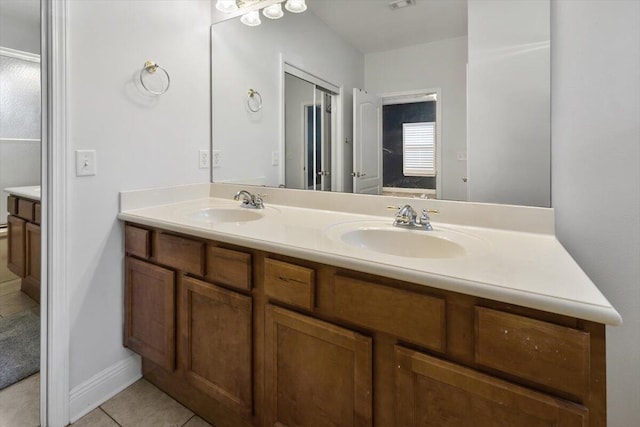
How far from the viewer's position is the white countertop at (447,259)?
25.5 inches

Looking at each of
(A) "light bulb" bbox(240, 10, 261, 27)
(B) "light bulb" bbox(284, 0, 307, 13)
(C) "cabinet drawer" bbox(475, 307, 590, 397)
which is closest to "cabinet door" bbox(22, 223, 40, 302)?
(A) "light bulb" bbox(240, 10, 261, 27)

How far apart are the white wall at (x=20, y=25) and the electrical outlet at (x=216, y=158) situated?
899 mm

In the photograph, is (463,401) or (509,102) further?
(509,102)

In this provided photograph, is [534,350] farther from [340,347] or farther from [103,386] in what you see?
[103,386]

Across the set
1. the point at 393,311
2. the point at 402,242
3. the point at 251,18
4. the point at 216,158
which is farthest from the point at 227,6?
the point at 393,311

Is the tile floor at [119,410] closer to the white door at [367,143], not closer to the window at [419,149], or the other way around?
the white door at [367,143]

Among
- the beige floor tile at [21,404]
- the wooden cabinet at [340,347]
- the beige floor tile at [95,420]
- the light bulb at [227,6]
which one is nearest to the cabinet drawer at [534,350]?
the wooden cabinet at [340,347]

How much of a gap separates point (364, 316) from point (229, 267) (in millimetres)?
546

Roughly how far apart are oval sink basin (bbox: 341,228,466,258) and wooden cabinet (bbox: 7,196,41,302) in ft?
4.49

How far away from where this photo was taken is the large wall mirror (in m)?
1.21

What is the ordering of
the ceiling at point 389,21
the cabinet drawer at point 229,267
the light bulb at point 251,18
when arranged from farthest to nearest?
the light bulb at point 251,18 → the ceiling at point 389,21 → the cabinet drawer at point 229,267

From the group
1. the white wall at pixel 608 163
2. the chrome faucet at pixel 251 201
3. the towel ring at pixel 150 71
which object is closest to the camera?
the white wall at pixel 608 163

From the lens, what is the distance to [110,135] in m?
1.49

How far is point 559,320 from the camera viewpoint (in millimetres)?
642
